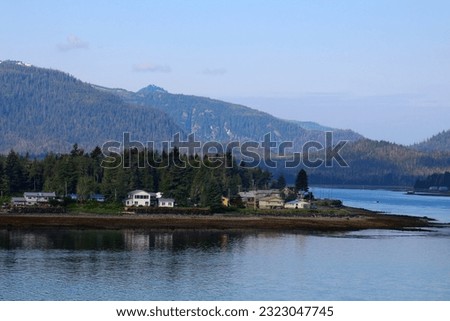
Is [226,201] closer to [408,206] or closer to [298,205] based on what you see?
[298,205]

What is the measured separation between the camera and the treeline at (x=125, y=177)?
82.4 meters

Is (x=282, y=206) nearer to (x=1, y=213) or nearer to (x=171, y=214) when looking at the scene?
(x=171, y=214)

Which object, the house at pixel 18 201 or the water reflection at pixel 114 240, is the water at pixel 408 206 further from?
the house at pixel 18 201

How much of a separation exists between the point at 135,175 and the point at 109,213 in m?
12.7

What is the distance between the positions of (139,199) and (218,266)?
36376 millimetres

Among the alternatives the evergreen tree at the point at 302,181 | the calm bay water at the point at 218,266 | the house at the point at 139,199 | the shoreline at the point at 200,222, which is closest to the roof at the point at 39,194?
the shoreline at the point at 200,222

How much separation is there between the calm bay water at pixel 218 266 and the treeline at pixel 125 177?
57.0 ft

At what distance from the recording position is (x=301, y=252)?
2106 inches

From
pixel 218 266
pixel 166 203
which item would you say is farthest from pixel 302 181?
pixel 218 266

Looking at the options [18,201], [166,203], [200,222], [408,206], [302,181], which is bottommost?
[200,222]

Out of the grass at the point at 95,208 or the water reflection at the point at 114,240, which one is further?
the grass at the point at 95,208

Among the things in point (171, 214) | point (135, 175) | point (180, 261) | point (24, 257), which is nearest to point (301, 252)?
point (180, 261)

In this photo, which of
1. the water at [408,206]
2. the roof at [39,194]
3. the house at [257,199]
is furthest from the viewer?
the water at [408,206]

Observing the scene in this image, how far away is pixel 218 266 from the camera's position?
4597cm
